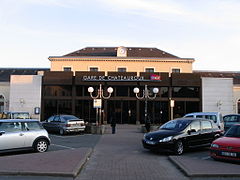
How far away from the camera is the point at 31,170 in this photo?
8.40m

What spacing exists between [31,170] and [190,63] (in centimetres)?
3359

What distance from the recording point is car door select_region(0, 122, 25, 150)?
11.3 m

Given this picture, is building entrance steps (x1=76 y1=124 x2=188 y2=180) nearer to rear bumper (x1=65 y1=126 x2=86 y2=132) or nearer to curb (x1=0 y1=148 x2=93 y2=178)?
curb (x1=0 y1=148 x2=93 y2=178)

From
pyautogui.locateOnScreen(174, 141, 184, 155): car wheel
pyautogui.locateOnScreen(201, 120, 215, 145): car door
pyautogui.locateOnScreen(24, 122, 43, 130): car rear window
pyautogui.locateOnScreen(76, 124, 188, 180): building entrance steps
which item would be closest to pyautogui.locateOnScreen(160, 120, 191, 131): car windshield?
pyautogui.locateOnScreen(174, 141, 184, 155): car wheel

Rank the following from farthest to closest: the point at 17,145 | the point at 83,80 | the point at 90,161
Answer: the point at 83,80
the point at 17,145
the point at 90,161

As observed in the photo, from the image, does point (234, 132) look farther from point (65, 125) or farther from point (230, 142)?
point (65, 125)

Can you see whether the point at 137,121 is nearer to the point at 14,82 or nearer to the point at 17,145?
the point at 14,82

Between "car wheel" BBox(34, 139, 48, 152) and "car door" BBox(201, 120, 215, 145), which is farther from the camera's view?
"car door" BBox(201, 120, 215, 145)

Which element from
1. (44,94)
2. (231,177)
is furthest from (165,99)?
(231,177)

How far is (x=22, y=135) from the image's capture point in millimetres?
11828

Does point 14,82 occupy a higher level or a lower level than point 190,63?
lower

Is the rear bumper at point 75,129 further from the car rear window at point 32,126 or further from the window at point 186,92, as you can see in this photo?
the window at point 186,92

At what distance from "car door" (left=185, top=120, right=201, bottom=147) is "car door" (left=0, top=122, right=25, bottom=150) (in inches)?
273

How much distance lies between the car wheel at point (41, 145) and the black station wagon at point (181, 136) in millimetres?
→ 4287
